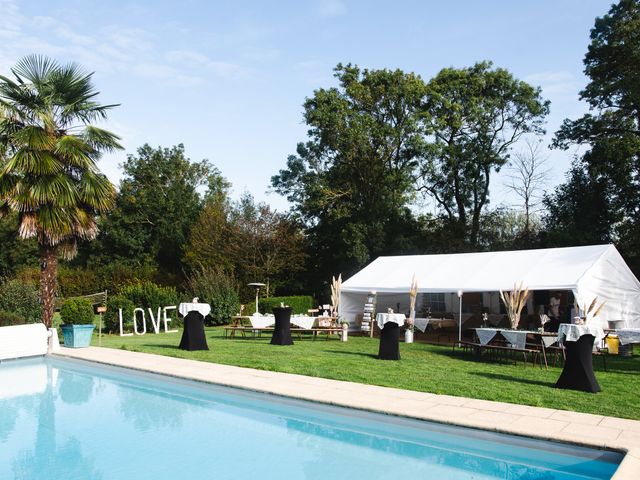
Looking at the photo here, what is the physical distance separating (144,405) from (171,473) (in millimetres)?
3166

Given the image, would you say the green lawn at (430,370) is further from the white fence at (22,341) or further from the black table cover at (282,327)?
the white fence at (22,341)

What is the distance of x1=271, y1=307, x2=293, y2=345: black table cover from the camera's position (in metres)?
14.0

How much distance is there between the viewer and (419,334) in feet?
59.5

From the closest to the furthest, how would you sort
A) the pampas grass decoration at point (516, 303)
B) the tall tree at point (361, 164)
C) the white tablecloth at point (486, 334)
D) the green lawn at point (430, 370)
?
the green lawn at point (430, 370), the white tablecloth at point (486, 334), the pampas grass decoration at point (516, 303), the tall tree at point (361, 164)

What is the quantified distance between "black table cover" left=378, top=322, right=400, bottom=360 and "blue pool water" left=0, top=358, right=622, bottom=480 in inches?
166

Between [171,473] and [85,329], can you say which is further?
[85,329]

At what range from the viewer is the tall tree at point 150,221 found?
3331 centimetres

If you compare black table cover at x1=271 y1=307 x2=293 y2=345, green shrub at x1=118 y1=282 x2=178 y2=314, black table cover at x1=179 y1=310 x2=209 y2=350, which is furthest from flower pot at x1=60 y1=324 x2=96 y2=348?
black table cover at x1=271 y1=307 x2=293 y2=345

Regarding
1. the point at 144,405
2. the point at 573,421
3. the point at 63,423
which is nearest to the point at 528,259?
the point at 573,421

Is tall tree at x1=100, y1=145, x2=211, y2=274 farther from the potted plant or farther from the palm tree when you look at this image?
the palm tree

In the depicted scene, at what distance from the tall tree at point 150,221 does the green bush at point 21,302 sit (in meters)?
15.0

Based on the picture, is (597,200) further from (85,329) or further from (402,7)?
(85,329)

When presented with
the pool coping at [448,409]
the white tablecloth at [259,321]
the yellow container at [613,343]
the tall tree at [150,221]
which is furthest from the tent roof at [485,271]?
the tall tree at [150,221]

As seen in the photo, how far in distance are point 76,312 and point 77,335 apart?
26.5 inches
